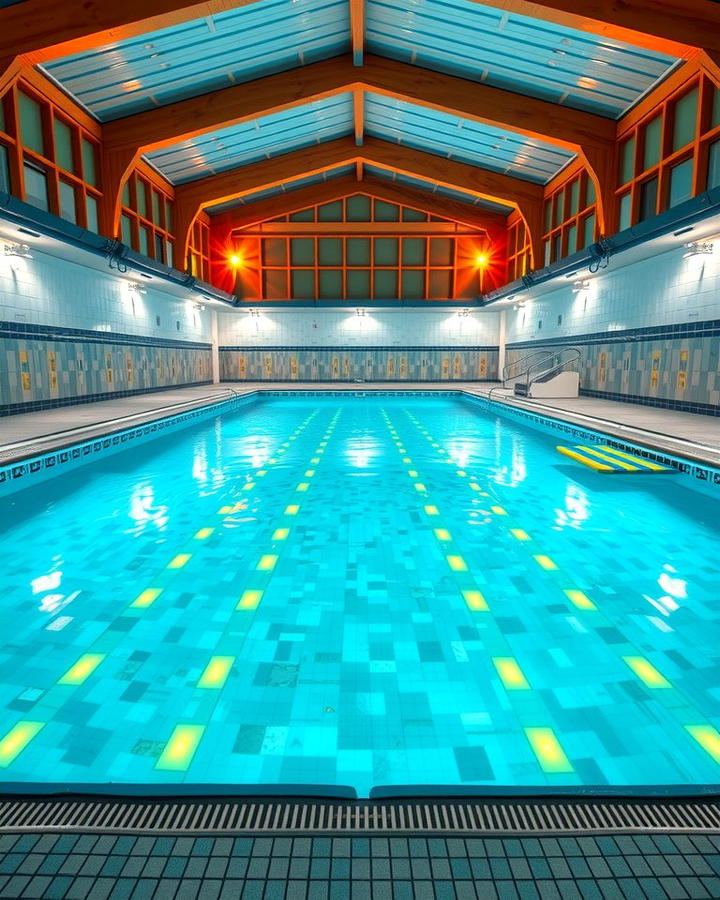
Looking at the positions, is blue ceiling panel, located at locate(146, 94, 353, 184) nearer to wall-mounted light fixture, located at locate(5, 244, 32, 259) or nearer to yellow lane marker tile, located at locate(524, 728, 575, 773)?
wall-mounted light fixture, located at locate(5, 244, 32, 259)

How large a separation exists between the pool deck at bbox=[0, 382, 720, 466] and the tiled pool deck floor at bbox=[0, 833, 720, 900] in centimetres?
460

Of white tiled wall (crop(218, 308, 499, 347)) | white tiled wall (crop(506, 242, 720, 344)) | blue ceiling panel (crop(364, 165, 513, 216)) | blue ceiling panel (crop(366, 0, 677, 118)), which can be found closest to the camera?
blue ceiling panel (crop(366, 0, 677, 118))

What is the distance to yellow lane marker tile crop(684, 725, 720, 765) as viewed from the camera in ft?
5.89

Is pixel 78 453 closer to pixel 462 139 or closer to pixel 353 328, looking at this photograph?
pixel 462 139

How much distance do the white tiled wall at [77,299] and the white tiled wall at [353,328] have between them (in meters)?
3.84

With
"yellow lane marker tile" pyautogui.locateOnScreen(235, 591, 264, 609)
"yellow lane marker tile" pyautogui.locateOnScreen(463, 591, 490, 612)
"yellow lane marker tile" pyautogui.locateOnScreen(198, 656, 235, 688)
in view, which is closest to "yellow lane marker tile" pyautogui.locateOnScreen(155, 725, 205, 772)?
"yellow lane marker tile" pyautogui.locateOnScreen(198, 656, 235, 688)

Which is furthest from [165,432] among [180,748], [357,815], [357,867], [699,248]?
[699,248]

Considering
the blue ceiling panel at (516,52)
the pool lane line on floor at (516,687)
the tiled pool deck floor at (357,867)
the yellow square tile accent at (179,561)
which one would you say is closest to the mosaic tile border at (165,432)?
the yellow square tile accent at (179,561)

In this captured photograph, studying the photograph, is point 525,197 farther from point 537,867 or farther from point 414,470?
point 537,867

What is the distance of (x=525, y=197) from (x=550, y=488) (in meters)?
11.5

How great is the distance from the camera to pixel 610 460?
6.44 metres

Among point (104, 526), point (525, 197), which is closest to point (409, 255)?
point (525, 197)

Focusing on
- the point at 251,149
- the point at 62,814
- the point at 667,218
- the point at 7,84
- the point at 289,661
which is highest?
the point at 251,149

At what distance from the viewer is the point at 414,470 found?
6.43m
